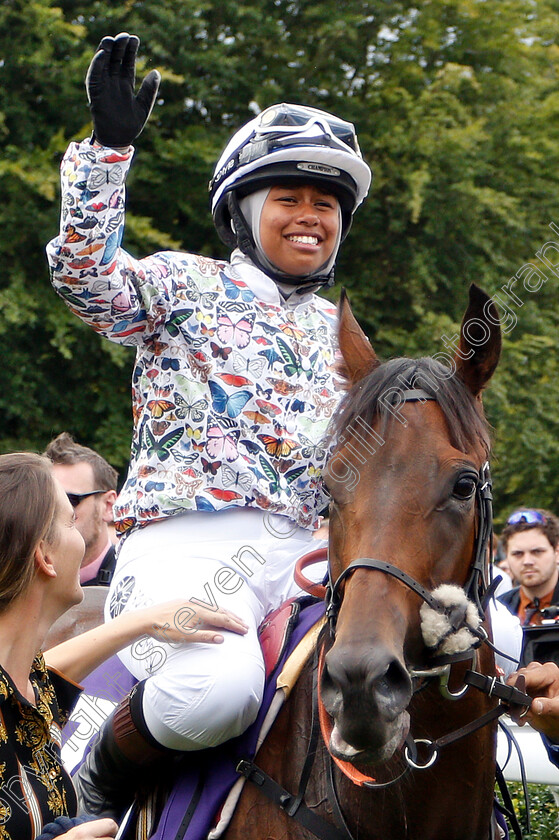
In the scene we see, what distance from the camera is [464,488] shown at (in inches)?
102

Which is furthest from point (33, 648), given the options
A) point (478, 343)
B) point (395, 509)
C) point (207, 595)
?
point (478, 343)

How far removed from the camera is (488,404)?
38.5 feet

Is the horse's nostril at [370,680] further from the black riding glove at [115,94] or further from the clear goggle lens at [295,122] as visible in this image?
the clear goggle lens at [295,122]

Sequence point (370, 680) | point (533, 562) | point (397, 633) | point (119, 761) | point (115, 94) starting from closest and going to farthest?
point (370, 680)
point (397, 633)
point (115, 94)
point (119, 761)
point (533, 562)

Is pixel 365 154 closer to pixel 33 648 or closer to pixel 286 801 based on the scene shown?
pixel 286 801

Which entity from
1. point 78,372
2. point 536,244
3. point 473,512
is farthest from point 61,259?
point 536,244

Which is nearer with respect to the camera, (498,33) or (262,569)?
(262,569)

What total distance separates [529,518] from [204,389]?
532 cm

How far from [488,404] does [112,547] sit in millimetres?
6523

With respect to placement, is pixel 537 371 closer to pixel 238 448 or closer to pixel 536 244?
pixel 536 244

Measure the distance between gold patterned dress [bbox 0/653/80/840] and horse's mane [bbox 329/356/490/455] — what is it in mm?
1103

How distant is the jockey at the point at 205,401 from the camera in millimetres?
2885

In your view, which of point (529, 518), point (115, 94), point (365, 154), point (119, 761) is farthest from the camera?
point (365, 154)

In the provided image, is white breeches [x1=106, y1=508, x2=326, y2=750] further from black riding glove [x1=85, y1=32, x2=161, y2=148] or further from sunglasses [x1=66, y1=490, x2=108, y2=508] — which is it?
sunglasses [x1=66, y1=490, x2=108, y2=508]
